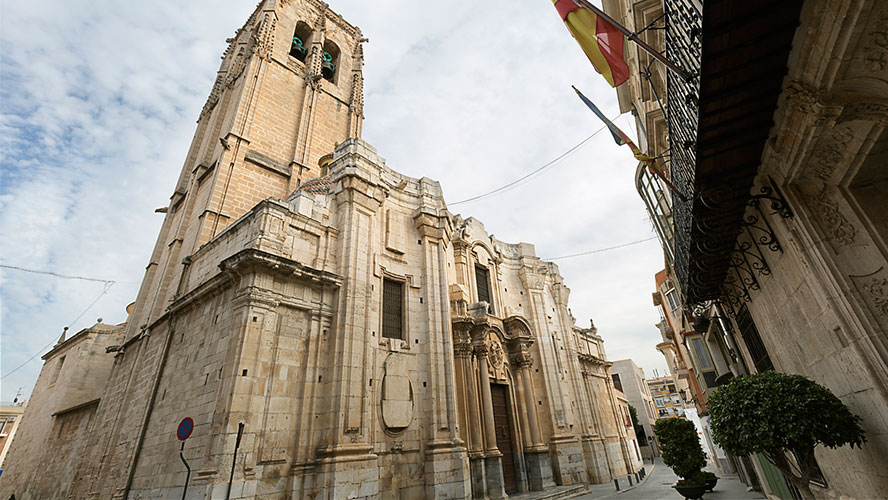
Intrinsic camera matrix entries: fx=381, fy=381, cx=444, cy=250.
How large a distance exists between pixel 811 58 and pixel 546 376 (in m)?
17.6

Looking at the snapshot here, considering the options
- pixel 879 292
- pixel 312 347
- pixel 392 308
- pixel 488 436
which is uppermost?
pixel 392 308

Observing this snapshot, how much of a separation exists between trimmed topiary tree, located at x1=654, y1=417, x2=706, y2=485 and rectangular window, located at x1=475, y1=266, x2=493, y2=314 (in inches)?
352

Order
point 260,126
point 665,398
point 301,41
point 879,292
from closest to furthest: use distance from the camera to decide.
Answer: point 879,292 < point 260,126 < point 301,41 < point 665,398

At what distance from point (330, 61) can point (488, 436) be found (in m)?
25.5

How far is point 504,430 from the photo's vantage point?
16.4 metres

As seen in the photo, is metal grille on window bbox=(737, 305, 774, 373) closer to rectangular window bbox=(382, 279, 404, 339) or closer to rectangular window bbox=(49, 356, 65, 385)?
rectangular window bbox=(382, 279, 404, 339)

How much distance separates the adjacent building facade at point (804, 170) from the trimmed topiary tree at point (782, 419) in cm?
37

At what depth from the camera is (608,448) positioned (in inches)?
851

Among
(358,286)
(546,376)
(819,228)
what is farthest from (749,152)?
(546,376)

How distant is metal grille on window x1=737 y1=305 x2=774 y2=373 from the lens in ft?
27.0

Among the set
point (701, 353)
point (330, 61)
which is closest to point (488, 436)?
point (701, 353)

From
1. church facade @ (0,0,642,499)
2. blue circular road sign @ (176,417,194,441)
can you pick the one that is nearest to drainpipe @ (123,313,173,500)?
church facade @ (0,0,642,499)

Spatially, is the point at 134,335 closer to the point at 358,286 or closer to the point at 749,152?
the point at 358,286

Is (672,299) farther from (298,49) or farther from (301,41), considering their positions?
(301,41)
